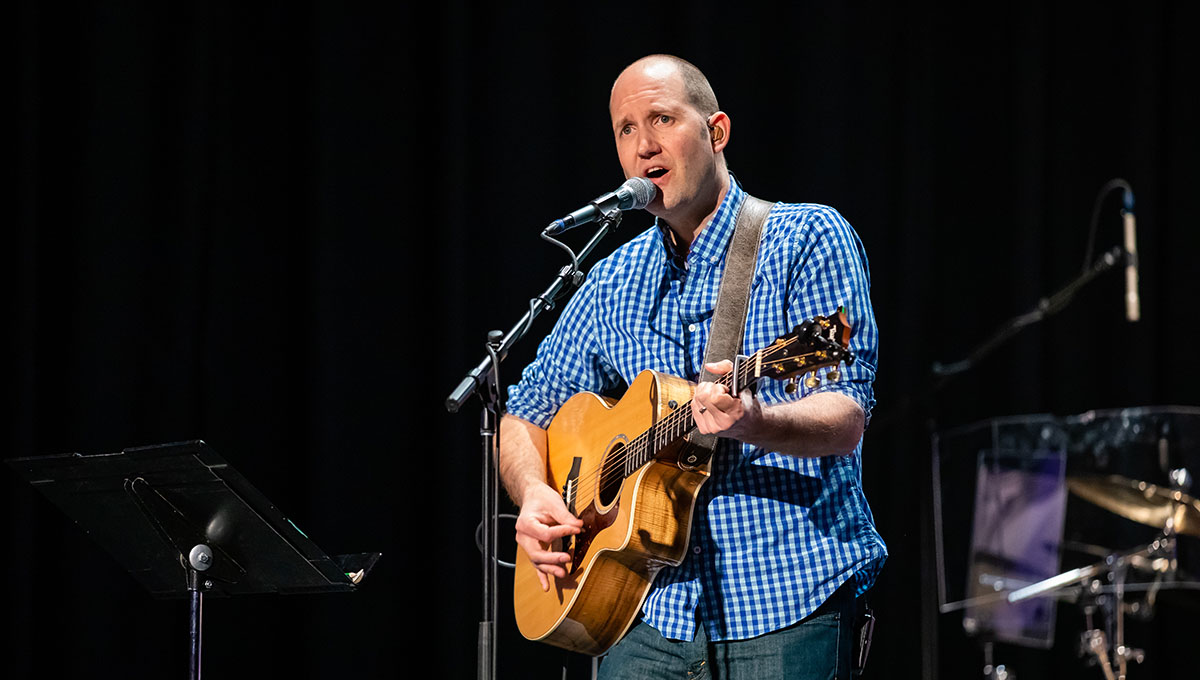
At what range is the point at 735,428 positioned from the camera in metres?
2.00

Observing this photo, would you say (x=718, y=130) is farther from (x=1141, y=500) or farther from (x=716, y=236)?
(x=1141, y=500)

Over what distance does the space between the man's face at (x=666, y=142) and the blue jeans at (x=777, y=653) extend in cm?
90

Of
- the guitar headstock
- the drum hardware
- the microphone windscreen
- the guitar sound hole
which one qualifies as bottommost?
the drum hardware

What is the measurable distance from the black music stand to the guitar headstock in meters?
1.00

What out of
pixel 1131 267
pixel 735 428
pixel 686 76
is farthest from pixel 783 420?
pixel 1131 267

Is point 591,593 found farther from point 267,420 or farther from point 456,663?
point 267,420

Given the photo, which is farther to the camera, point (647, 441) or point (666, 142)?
point (666, 142)

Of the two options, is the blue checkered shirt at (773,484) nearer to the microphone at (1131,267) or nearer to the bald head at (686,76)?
the bald head at (686,76)

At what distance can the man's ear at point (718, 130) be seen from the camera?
2.63m

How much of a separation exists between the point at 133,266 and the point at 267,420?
705 mm

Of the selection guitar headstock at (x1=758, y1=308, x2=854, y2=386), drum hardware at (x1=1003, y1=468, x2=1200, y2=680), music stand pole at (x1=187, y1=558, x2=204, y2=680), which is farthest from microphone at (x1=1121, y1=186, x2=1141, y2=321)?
music stand pole at (x1=187, y1=558, x2=204, y2=680)

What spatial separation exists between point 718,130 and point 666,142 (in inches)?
5.7

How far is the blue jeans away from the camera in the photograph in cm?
216

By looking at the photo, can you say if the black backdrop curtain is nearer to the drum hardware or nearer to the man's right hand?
the drum hardware
